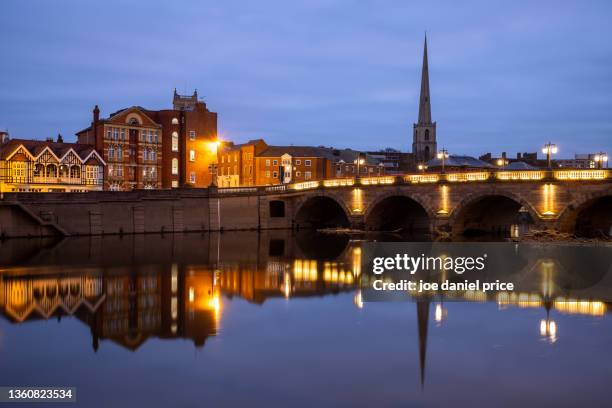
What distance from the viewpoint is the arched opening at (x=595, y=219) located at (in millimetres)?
49406

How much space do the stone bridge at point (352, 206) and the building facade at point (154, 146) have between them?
11.5 meters

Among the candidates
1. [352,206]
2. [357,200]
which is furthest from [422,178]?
[352,206]

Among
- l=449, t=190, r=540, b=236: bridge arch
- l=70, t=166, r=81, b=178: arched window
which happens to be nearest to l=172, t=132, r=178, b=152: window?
l=70, t=166, r=81, b=178: arched window

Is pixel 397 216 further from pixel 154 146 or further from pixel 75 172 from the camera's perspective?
pixel 75 172

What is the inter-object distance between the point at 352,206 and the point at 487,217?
13057 mm

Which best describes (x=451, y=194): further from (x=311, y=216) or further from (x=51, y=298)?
(x=51, y=298)

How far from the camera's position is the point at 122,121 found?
7662cm

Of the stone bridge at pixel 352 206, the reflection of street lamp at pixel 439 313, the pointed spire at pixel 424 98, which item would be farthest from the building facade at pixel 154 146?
the pointed spire at pixel 424 98

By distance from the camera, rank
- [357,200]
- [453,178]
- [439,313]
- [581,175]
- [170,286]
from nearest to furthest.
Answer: [439,313], [170,286], [581,175], [453,178], [357,200]

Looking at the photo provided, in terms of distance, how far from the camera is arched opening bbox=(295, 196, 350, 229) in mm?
70750

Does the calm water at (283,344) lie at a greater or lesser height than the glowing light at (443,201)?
lesser

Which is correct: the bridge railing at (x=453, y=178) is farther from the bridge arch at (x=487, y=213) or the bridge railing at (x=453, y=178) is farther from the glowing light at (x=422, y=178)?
A: the bridge arch at (x=487, y=213)

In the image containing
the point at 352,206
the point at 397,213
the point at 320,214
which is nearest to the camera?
the point at 352,206

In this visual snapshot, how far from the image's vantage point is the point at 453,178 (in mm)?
53906
